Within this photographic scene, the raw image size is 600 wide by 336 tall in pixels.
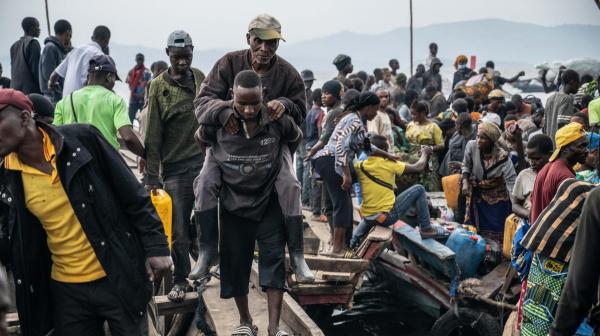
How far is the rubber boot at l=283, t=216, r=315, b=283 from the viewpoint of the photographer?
16.5 ft

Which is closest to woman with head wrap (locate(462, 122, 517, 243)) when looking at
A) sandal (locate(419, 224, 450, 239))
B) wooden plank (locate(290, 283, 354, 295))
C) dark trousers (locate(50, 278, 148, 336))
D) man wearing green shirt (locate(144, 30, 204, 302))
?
sandal (locate(419, 224, 450, 239))

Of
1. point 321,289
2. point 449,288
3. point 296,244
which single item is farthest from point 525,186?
point 296,244

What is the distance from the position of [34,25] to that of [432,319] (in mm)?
6832

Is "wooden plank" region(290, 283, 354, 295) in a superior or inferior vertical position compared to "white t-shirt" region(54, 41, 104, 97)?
inferior

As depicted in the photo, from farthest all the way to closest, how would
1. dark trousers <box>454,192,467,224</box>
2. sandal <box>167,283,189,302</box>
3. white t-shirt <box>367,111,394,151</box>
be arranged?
white t-shirt <box>367,111,394,151</box>
dark trousers <box>454,192,467,224</box>
sandal <box>167,283,189,302</box>

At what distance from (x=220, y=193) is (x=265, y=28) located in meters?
1.19

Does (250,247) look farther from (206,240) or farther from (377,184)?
(377,184)

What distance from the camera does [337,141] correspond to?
7.93 m

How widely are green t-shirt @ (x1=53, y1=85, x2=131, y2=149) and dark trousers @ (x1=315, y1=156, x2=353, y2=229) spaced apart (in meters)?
2.87

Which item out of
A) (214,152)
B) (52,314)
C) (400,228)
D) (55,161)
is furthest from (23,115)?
(400,228)

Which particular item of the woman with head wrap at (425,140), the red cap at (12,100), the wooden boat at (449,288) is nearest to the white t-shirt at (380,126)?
the woman with head wrap at (425,140)

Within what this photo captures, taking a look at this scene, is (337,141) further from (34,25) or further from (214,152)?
(34,25)

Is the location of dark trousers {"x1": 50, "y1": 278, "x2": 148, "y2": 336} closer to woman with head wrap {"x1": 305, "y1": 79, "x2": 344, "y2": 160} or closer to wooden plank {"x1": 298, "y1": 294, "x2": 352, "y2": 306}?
wooden plank {"x1": 298, "y1": 294, "x2": 352, "y2": 306}

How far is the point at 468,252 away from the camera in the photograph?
25.2 feet
